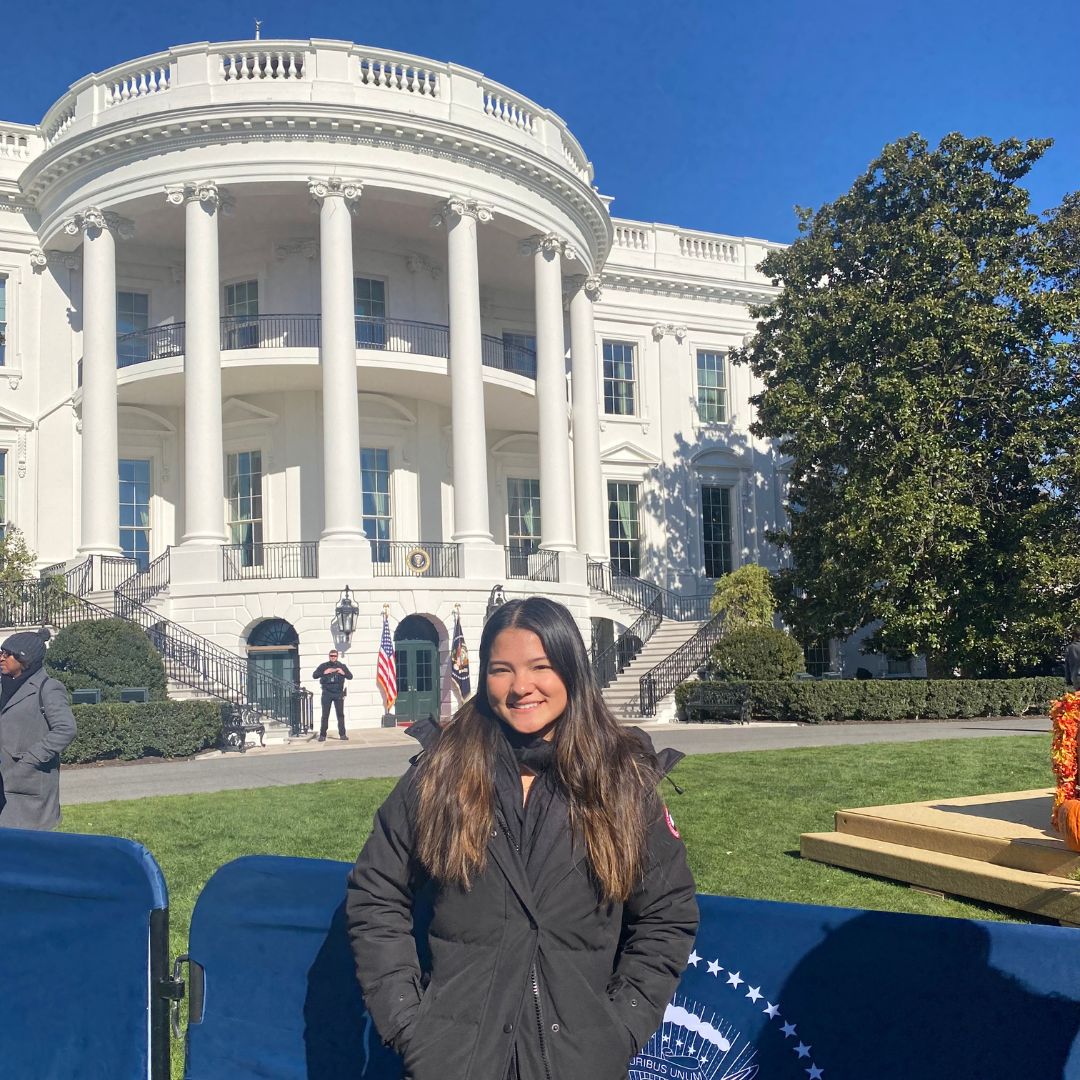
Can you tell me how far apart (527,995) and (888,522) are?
73.4 ft

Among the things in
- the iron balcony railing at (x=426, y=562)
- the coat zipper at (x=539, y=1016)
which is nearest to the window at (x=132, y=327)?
the iron balcony railing at (x=426, y=562)

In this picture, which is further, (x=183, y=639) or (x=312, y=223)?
(x=312, y=223)

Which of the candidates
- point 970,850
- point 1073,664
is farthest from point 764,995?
point 1073,664

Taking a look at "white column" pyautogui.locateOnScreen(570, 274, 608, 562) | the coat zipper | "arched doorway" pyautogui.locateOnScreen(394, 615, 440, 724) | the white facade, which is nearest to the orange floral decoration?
the coat zipper

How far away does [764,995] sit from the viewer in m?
3.18

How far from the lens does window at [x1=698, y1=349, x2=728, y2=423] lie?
121 ft

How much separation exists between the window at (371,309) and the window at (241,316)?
2620 mm

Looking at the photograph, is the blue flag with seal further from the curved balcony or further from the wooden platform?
the wooden platform

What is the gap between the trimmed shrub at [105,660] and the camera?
67.6 ft

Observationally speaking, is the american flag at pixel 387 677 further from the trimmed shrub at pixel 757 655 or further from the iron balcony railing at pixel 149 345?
the iron balcony railing at pixel 149 345

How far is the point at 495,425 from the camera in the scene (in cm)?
3281

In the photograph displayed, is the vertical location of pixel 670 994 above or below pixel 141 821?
above

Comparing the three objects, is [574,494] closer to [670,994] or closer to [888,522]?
[888,522]

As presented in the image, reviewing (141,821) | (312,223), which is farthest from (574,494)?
(141,821)
